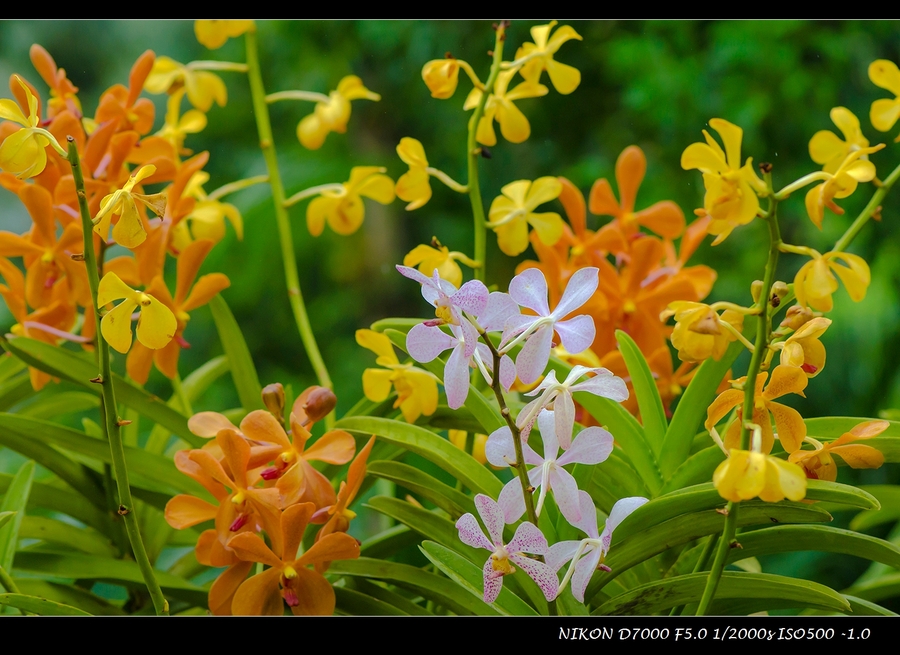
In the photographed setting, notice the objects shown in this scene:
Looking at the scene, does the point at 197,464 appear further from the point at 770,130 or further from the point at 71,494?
the point at 770,130

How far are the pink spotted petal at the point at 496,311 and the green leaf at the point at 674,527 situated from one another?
99 mm

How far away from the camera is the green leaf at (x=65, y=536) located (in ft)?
1.35

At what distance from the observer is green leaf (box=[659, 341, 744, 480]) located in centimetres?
35

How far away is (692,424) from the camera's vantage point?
1.18ft

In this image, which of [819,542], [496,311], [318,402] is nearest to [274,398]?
[318,402]

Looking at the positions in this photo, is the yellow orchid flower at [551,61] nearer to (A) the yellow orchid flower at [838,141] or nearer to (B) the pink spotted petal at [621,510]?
(A) the yellow orchid flower at [838,141]

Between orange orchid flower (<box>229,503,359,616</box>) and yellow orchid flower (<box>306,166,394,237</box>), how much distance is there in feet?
0.64

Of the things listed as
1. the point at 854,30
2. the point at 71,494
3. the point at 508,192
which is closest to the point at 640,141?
the point at 854,30

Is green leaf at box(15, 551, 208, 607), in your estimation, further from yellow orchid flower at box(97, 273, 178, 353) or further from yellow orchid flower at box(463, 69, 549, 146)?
yellow orchid flower at box(463, 69, 549, 146)

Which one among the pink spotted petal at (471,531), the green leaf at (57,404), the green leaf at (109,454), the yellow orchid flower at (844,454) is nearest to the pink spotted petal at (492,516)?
the pink spotted petal at (471,531)

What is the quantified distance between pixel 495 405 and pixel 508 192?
0.41 feet

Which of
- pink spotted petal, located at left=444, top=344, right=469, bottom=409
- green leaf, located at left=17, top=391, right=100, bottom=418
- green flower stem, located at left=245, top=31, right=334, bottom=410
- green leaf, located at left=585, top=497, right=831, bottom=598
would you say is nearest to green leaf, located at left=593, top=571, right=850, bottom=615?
green leaf, located at left=585, top=497, right=831, bottom=598
